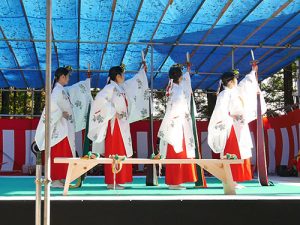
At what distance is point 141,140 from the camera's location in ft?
35.6

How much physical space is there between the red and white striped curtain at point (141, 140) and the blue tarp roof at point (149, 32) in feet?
3.53

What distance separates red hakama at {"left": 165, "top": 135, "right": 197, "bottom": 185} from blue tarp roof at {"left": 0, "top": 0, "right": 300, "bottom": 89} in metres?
2.08

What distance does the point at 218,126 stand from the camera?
6.28 metres

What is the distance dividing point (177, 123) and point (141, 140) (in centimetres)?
485

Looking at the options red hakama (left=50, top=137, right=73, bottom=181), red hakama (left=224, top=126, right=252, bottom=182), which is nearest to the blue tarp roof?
red hakama (left=224, top=126, right=252, bottom=182)

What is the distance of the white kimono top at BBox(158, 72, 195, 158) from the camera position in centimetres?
600

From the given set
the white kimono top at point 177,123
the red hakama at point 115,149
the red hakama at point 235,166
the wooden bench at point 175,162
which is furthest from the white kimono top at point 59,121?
the red hakama at point 235,166

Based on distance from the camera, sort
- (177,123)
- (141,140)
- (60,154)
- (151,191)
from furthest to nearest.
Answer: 1. (141,140)
2. (60,154)
3. (177,123)
4. (151,191)

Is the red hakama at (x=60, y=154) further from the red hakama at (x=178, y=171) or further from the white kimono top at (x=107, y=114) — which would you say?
the red hakama at (x=178, y=171)

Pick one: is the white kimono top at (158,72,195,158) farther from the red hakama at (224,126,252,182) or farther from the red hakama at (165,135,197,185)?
the red hakama at (224,126,252,182)
